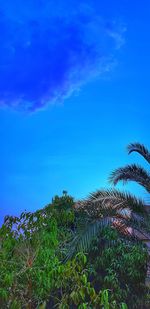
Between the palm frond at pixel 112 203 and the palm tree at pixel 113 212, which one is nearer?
the palm tree at pixel 113 212

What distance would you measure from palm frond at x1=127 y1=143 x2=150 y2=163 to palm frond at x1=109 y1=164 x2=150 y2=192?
0.36m

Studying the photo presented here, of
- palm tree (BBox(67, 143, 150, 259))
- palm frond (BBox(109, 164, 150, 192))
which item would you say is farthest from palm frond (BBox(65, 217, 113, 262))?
palm frond (BBox(109, 164, 150, 192))

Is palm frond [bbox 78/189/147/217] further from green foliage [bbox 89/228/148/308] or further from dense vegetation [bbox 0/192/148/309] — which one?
green foliage [bbox 89/228/148/308]

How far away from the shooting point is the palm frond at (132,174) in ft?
43.0

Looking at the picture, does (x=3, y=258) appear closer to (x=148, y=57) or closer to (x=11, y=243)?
(x=11, y=243)

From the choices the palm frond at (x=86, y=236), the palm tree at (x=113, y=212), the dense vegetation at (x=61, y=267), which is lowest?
the dense vegetation at (x=61, y=267)

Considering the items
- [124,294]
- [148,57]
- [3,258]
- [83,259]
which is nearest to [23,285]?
[3,258]

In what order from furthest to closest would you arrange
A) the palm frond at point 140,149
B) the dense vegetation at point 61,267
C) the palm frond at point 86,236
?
the palm frond at point 140,149 < the palm frond at point 86,236 < the dense vegetation at point 61,267

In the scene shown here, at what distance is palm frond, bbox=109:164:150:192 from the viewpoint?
13.1m

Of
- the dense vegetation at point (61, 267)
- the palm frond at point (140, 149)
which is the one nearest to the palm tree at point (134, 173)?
the palm frond at point (140, 149)

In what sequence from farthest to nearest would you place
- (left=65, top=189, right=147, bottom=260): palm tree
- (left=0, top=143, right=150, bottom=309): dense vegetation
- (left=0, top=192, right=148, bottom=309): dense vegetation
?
1. (left=65, top=189, right=147, bottom=260): palm tree
2. (left=0, top=143, right=150, bottom=309): dense vegetation
3. (left=0, top=192, right=148, bottom=309): dense vegetation

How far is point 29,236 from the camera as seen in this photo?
9305 millimetres

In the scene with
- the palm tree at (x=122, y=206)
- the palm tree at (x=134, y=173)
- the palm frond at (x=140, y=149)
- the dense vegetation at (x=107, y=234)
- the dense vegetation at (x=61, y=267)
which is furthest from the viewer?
the palm frond at (x=140, y=149)

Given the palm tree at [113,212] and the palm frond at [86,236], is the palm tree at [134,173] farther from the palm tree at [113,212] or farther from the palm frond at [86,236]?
the palm frond at [86,236]
